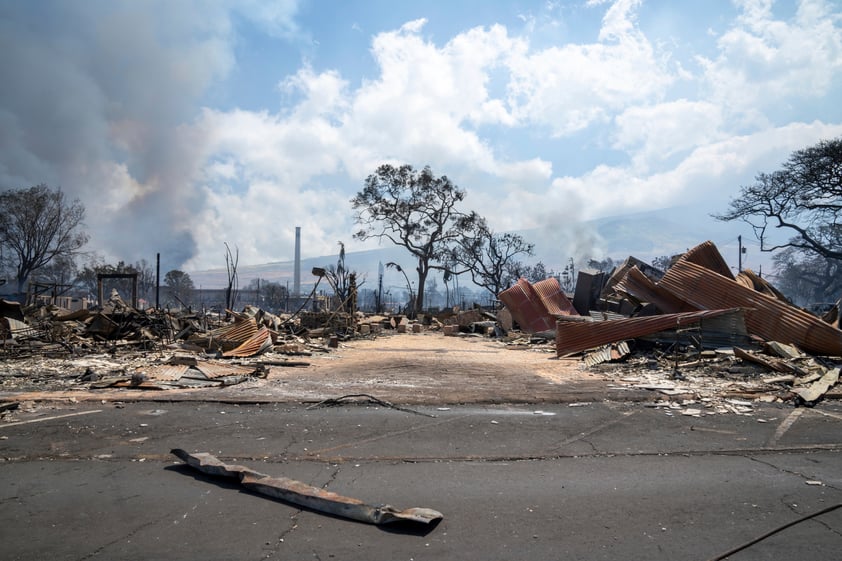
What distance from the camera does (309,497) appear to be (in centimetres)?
418

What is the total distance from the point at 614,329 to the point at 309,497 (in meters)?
11.0

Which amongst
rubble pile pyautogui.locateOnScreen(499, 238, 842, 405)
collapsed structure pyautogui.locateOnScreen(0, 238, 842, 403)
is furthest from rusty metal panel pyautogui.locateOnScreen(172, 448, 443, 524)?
rubble pile pyautogui.locateOnScreen(499, 238, 842, 405)

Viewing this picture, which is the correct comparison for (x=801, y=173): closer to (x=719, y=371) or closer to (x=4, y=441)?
(x=719, y=371)

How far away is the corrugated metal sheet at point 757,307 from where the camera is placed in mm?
12023

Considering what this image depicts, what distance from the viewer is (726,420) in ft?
23.4

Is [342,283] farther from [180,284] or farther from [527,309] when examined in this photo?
[180,284]

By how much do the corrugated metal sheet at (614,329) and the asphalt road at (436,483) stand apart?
527 cm

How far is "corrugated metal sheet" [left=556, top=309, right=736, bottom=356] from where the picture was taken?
12.7 metres

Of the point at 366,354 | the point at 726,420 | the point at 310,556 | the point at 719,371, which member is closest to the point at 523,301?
the point at 366,354

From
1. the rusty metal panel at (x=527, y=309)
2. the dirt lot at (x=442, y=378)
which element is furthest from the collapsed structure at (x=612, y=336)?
the rusty metal panel at (x=527, y=309)

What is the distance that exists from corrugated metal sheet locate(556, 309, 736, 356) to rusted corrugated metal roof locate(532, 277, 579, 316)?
30.2ft

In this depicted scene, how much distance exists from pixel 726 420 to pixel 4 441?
27.0ft

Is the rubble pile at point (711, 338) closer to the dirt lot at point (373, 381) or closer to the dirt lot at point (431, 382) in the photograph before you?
the dirt lot at point (431, 382)

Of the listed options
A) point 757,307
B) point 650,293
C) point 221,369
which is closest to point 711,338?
point 757,307
